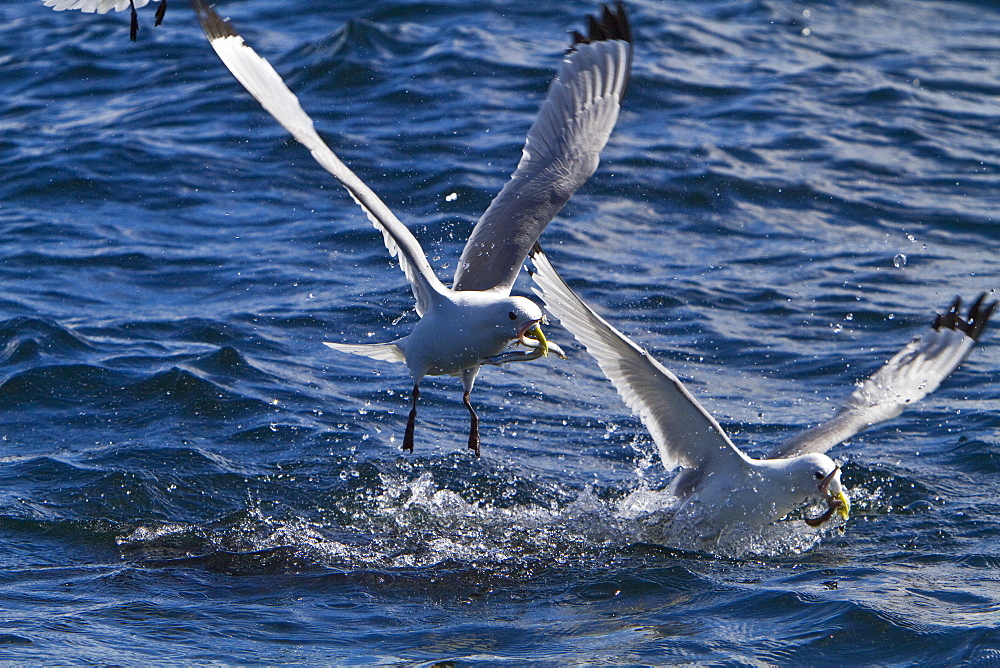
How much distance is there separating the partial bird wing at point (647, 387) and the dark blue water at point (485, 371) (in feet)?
1.54

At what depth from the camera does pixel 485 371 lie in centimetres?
918

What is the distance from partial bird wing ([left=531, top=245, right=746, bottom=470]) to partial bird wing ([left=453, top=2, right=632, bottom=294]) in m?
0.28

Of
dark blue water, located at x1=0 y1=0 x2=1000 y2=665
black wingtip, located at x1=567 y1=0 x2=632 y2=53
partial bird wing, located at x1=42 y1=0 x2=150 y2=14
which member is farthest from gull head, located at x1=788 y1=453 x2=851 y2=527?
partial bird wing, located at x1=42 y1=0 x2=150 y2=14

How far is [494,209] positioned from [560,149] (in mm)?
515

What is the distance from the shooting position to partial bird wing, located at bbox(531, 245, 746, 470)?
631 cm

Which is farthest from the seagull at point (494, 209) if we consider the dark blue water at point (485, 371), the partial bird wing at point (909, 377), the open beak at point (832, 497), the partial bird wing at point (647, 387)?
the partial bird wing at point (909, 377)

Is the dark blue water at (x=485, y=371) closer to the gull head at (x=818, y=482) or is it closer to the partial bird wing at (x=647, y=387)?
the gull head at (x=818, y=482)

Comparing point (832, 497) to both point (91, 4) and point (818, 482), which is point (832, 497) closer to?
point (818, 482)

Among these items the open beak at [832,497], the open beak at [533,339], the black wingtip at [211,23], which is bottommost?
the open beak at [832,497]

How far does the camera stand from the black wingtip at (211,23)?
607cm

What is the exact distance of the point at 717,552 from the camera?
21.8 feet

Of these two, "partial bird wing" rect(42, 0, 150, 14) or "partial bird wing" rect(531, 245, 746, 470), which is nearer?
"partial bird wing" rect(531, 245, 746, 470)

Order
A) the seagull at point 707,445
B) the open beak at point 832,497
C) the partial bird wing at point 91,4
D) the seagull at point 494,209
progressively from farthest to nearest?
1. the partial bird wing at point 91,4
2. the open beak at point 832,497
3. the seagull at point 707,445
4. the seagull at point 494,209

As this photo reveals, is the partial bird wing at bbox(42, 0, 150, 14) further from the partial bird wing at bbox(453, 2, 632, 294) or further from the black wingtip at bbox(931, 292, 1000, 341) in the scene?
the black wingtip at bbox(931, 292, 1000, 341)
